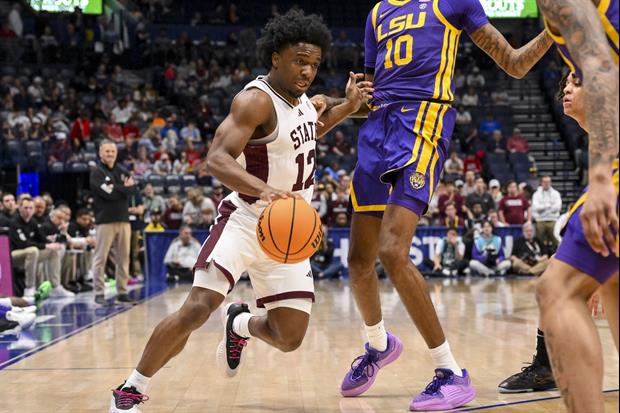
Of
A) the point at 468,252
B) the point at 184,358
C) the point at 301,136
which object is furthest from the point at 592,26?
the point at 468,252

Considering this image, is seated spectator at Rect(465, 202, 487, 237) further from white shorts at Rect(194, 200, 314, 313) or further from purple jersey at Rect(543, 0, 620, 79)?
purple jersey at Rect(543, 0, 620, 79)

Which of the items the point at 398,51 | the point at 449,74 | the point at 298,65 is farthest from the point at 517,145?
the point at 298,65

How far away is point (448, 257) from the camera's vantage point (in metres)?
14.9

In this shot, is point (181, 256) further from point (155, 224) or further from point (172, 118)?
point (172, 118)

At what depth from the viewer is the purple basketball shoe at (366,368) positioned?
460cm

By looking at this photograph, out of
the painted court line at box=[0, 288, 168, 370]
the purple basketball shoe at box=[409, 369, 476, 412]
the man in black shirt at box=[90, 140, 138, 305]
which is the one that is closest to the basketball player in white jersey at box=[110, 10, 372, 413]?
the purple basketball shoe at box=[409, 369, 476, 412]

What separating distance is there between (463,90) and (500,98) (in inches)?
43.8

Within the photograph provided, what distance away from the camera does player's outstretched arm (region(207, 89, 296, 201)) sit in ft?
11.9

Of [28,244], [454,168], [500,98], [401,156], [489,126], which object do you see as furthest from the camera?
[500,98]

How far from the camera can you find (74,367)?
5.63 meters

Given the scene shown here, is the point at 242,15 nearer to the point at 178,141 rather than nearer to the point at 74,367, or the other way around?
the point at 178,141

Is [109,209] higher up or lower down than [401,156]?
lower down

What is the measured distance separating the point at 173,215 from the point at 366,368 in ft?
35.8

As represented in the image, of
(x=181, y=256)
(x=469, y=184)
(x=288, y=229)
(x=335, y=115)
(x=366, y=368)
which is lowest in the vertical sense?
(x=181, y=256)
